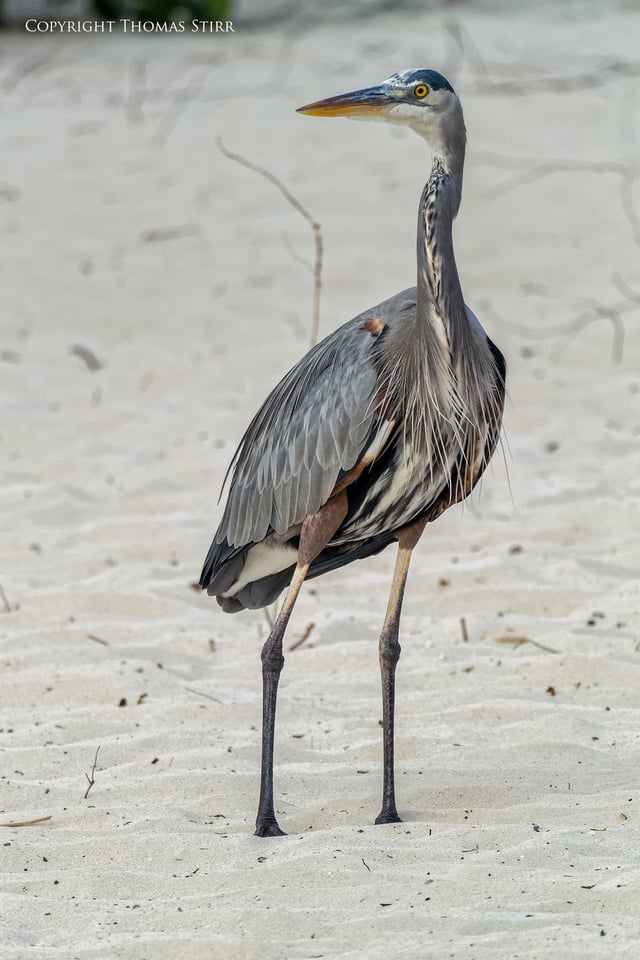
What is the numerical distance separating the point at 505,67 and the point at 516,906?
831cm

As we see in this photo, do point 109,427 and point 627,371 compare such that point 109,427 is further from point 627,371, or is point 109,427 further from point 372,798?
point 372,798

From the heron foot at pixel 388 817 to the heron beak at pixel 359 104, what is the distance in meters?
1.63

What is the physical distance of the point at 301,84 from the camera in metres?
9.89

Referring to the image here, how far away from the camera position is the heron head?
10.5 ft

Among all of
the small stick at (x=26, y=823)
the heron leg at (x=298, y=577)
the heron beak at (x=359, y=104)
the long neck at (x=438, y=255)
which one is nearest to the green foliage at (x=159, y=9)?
the heron beak at (x=359, y=104)

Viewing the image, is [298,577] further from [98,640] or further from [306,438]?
[98,640]

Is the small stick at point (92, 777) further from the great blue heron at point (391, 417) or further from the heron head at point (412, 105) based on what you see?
the heron head at point (412, 105)

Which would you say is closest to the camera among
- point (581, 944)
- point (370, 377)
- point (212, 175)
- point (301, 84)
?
point (581, 944)

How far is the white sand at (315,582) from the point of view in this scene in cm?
278

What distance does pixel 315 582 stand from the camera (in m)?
4.92

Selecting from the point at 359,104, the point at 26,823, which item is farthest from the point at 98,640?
the point at 359,104

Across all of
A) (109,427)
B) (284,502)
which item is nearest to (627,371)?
(109,427)

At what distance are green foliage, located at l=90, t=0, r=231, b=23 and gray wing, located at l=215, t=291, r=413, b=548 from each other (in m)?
8.09

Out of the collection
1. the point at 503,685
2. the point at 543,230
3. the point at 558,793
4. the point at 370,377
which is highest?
the point at 370,377
